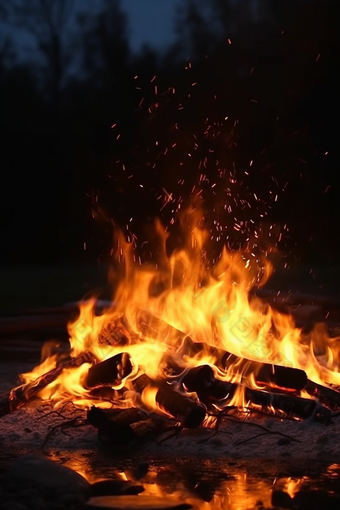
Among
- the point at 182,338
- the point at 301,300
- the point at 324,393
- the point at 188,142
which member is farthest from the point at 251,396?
the point at 188,142

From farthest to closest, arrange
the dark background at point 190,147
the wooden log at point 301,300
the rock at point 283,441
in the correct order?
the dark background at point 190,147, the wooden log at point 301,300, the rock at point 283,441

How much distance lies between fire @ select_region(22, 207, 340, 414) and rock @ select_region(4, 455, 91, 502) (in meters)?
1.39

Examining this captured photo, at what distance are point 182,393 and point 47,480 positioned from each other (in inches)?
60.4

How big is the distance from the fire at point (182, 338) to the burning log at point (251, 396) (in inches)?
2.2

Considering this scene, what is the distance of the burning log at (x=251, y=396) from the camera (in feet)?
18.7

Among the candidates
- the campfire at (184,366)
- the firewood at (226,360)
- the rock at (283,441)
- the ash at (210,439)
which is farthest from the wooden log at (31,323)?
the rock at (283,441)

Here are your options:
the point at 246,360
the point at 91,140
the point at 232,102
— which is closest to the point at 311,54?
the point at 232,102

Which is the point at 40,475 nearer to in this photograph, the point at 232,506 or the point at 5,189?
the point at 232,506

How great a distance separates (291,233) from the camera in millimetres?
21656

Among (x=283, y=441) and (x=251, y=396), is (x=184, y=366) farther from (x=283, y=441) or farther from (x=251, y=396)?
(x=283, y=441)

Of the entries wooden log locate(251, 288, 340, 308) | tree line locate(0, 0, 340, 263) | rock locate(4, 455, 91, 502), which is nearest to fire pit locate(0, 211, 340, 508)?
rock locate(4, 455, 91, 502)

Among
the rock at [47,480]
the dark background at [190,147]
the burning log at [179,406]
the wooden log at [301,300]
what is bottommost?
the rock at [47,480]

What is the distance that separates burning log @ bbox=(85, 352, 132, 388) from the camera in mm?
5973

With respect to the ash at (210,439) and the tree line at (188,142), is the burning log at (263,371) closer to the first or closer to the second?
the ash at (210,439)
